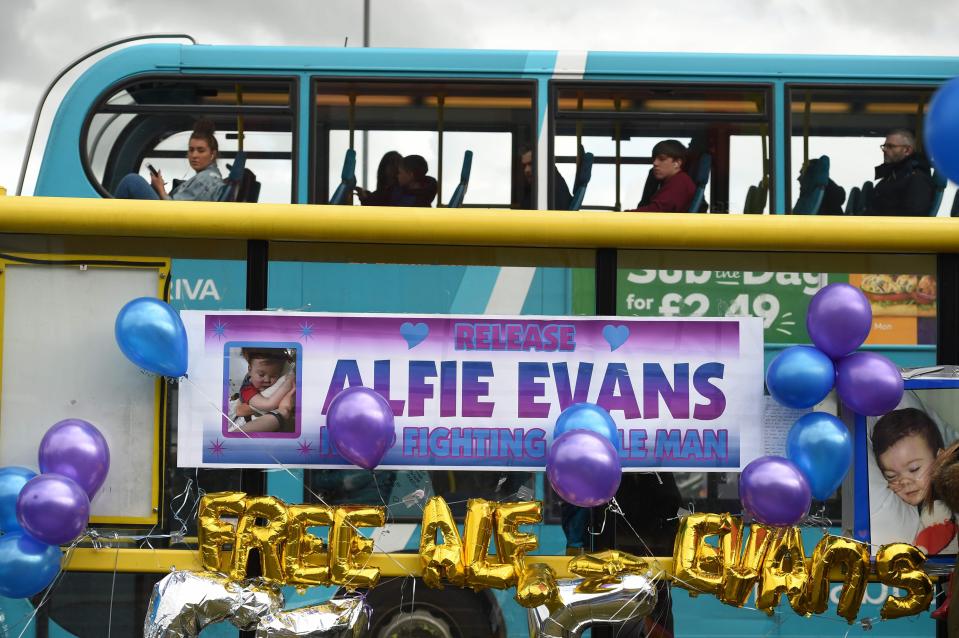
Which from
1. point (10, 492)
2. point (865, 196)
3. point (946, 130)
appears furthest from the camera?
point (865, 196)

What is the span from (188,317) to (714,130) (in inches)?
161

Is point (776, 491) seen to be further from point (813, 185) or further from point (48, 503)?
point (813, 185)

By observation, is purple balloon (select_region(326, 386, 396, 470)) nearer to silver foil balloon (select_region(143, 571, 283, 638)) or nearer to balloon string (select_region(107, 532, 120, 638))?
silver foil balloon (select_region(143, 571, 283, 638))

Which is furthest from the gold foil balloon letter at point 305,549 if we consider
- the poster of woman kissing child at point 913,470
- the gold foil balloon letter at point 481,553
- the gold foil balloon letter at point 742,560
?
the poster of woman kissing child at point 913,470

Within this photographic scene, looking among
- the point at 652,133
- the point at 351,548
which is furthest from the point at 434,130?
the point at 351,548

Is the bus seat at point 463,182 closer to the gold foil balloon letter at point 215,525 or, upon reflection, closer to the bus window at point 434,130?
the bus window at point 434,130

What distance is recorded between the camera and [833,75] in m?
5.98

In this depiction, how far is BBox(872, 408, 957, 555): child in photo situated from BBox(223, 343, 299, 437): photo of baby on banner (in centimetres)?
170

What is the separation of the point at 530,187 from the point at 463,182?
0.40m

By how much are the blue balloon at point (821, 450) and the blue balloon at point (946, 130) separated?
0.73 meters

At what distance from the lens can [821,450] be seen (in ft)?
8.84

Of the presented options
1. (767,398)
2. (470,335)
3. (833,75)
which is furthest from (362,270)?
(833,75)

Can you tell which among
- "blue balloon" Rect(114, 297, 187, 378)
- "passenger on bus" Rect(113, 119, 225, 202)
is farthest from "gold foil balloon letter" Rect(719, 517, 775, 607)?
"passenger on bus" Rect(113, 119, 225, 202)

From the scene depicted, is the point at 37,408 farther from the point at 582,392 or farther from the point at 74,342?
the point at 582,392
